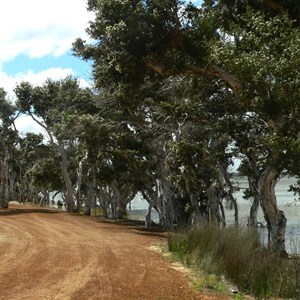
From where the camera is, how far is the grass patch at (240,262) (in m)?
9.80

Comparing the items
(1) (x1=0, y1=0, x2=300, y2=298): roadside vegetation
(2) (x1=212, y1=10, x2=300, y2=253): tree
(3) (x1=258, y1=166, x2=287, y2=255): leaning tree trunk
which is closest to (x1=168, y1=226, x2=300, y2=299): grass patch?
(1) (x1=0, y1=0, x2=300, y2=298): roadside vegetation

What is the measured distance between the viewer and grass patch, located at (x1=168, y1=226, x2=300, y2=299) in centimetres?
980

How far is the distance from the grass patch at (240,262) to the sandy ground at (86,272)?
0.74m

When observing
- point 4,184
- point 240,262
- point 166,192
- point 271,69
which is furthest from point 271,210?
point 4,184

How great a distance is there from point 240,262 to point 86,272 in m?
3.53

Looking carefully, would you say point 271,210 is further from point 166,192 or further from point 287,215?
point 287,215

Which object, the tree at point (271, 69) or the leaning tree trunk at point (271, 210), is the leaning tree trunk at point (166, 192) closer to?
the leaning tree trunk at point (271, 210)

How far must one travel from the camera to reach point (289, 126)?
30.7ft

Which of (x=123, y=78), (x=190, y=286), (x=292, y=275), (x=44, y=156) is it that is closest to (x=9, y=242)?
(x=123, y=78)

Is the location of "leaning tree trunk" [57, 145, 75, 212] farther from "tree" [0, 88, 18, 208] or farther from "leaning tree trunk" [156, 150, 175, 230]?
"leaning tree trunk" [156, 150, 175, 230]

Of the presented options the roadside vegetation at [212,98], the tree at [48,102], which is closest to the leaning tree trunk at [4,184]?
the tree at [48,102]

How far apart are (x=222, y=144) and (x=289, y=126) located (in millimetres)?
12845

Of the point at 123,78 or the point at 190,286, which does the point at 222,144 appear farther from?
the point at 190,286

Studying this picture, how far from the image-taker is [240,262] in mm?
10891
